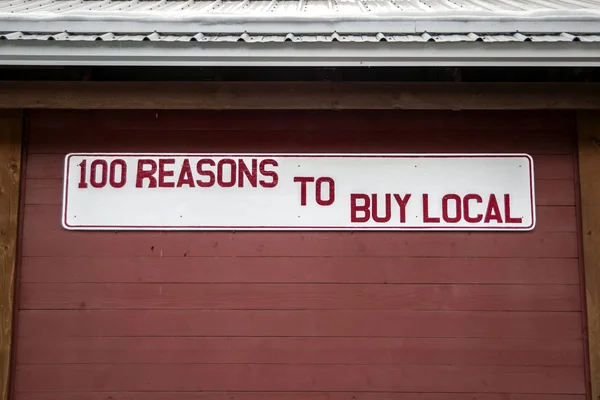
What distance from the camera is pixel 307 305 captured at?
3289 mm

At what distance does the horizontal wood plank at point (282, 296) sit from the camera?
10.8 ft

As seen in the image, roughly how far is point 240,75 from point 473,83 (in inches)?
61.4

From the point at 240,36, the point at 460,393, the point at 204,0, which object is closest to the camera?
the point at 240,36

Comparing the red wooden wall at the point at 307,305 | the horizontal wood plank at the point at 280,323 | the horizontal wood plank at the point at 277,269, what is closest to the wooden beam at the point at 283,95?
the red wooden wall at the point at 307,305

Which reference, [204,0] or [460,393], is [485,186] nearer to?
[460,393]

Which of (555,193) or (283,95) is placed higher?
(283,95)

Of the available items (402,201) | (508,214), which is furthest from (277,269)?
(508,214)

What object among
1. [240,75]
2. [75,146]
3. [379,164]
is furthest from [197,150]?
[379,164]

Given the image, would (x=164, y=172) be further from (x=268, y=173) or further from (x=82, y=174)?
(x=268, y=173)

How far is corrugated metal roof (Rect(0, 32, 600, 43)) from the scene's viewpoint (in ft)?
9.29

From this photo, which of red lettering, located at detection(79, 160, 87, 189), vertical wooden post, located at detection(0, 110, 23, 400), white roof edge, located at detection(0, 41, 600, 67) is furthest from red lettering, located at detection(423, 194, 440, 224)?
vertical wooden post, located at detection(0, 110, 23, 400)

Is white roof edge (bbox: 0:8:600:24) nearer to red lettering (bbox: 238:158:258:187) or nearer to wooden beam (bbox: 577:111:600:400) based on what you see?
wooden beam (bbox: 577:111:600:400)

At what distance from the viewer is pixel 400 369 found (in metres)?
3.24

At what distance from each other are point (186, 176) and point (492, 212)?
2061mm
